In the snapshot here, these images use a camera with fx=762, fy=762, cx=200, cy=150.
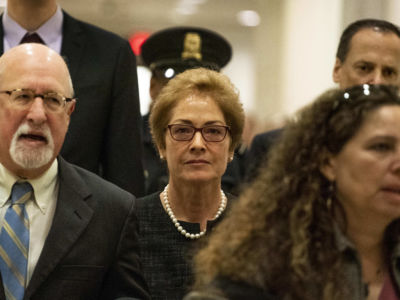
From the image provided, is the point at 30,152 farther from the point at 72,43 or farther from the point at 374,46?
the point at 374,46

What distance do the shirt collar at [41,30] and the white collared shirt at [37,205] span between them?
29.1 inches

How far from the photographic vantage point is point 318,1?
6859 millimetres

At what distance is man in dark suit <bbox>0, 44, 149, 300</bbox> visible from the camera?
2.30m

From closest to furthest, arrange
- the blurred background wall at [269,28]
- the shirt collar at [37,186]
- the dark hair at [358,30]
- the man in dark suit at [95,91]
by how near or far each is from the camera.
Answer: the shirt collar at [37,186], the man in dark suit at [95,91], the dark hair at [358,30], the blurred background wall at [269,28]

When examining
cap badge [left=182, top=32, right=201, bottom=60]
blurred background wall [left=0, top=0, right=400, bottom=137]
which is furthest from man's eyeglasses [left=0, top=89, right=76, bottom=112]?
blurred background wall [left=0, top=0, right=400, bottom=137]

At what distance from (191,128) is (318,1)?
435cm

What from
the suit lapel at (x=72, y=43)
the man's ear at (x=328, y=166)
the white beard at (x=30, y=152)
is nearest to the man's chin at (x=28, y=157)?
the white beard at (x=30, y=152)

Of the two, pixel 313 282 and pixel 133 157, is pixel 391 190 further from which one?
pixel 133 157

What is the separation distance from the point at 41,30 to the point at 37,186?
83 centimetres

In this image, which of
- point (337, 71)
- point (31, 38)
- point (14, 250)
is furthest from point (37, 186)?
point (337, 71)

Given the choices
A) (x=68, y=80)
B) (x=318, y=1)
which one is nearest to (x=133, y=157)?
(x=68, y=80)

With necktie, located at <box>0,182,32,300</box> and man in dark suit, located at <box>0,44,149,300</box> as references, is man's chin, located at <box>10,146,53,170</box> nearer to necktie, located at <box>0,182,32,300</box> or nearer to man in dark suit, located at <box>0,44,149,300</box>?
man in dark suit, located at <box>0,44,149,300</box>

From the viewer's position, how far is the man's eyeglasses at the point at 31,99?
2402mm

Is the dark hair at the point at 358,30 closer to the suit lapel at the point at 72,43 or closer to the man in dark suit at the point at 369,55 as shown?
the man in dark suit at the point at 369,55
